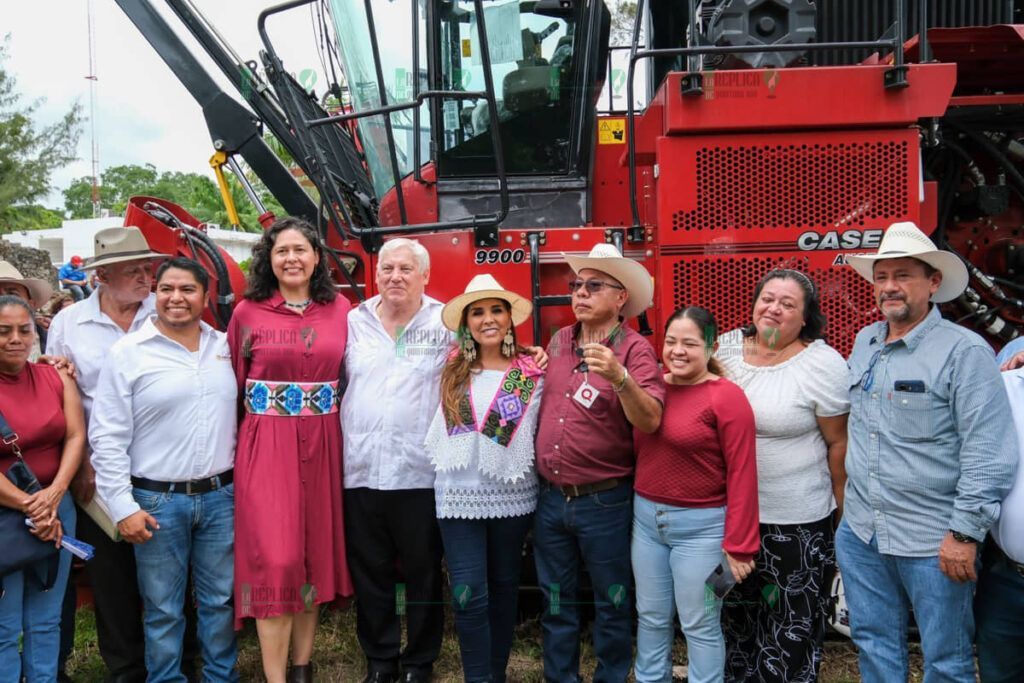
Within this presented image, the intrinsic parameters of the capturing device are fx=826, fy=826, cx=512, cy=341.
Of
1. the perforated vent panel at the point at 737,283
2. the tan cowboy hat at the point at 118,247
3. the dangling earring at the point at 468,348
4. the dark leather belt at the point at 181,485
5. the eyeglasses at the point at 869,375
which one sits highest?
the tan cowboy hat at the point at 118,247

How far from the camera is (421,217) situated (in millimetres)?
4488

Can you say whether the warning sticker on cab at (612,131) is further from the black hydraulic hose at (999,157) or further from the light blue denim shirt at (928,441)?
the light blue denim shirt at (928,441)

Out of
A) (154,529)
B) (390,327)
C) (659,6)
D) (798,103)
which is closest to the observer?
(154,529)

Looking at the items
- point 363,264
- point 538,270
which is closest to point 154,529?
point 363,264

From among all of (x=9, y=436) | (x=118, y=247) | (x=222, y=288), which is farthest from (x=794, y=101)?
(x=9, y=436)

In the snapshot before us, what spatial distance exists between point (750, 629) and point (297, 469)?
1965 mm

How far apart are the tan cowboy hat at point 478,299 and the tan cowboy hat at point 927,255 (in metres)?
1.36

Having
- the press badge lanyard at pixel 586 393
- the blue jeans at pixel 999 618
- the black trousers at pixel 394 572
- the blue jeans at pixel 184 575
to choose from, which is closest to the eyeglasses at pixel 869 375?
the blue jeans at pixel 999 618

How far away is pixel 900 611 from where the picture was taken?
2.91 metres

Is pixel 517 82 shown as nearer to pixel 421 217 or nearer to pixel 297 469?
pixel 421 217

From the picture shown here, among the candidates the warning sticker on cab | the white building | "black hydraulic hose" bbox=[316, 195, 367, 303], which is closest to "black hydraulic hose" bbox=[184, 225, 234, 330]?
"black hydraulic hose" bbox=[316, 195, 367, 303]

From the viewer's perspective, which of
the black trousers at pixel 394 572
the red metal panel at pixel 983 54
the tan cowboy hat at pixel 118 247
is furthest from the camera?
the red metal panel at pixel 983 54

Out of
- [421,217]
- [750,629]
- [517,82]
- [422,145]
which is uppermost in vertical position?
[517,82]

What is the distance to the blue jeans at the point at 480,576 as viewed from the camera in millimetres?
3311
